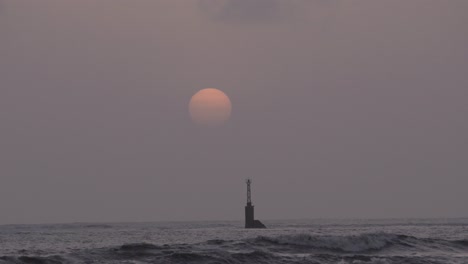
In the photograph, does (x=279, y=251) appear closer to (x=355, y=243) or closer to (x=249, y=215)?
(x=355, y=243)

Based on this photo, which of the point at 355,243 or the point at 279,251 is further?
the point at 355,243

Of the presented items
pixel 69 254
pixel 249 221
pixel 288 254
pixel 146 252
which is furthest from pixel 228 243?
pixel 249 221

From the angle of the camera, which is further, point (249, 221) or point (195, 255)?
point (249, 221)

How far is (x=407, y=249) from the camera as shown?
49.2 meters

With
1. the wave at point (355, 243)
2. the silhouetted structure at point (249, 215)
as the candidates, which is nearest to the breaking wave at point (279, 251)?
the wave at point (355, 243)

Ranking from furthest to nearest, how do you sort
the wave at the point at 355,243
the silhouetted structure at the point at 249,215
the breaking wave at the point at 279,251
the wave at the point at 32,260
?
the silhouetted structure at the point at 249,215
the wave at the point at 355,243
the breaking wave at the point at 279,251
the wave at the point at 32,260

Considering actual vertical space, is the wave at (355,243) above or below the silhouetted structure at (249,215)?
below

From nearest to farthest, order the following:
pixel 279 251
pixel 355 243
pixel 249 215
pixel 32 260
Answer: pixel 32 260 → pixel 279 251 → pixel 355 243 → pixel 249 215

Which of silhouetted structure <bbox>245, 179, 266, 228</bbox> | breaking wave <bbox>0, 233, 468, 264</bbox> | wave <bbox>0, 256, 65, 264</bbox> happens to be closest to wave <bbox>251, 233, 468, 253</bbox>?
breaking wave <bbox>0, 233, 468, 264</bbox>

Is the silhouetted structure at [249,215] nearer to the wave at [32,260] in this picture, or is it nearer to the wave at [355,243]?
the wave at [355,243]

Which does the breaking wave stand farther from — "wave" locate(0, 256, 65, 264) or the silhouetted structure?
the silhouetted structure

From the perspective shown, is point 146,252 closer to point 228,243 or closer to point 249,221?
point 228,243

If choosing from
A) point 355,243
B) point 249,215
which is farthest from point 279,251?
point 249,215

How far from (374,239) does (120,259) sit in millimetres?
19614
